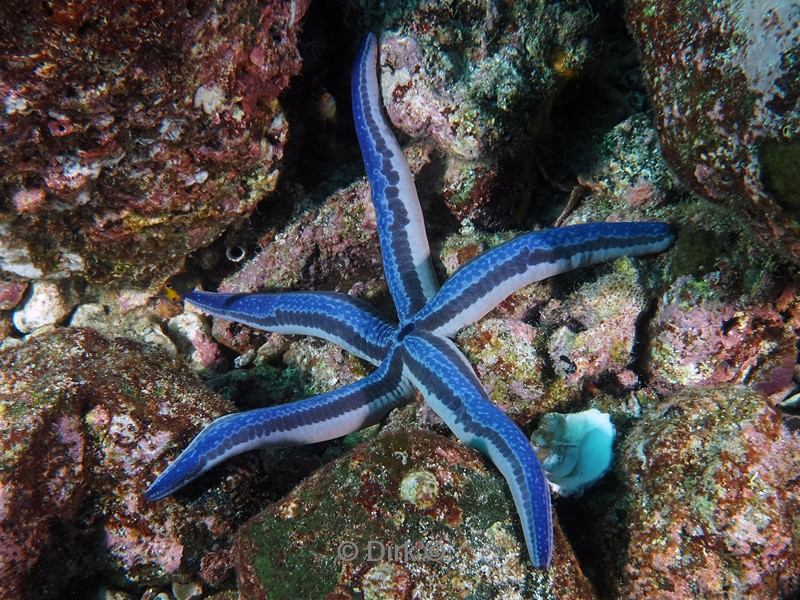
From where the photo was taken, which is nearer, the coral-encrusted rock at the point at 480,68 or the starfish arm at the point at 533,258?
the starfish arm at the point at 533,258

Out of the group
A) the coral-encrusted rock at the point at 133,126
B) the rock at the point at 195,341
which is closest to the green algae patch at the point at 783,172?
the coral-encrusted rock at the point at 133,126

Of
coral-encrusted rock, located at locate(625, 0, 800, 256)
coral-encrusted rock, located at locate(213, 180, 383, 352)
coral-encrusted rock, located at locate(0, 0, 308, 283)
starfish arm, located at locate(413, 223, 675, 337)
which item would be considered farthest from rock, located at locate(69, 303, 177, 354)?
coral-encrusted rock, located at locate(625, 0, 800, 256)

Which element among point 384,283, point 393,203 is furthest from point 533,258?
point 384,283

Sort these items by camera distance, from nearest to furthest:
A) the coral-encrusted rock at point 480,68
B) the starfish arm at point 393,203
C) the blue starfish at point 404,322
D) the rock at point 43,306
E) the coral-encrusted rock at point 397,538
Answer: the coral-encrusted rock at point 397,538 < the blue starfish at point 404,322 < the coral-encrusted rock at point 480,68 < the starfish arm at point 393,203 < the rock at point 43,306

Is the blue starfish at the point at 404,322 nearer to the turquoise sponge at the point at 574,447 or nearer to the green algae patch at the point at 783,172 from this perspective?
the turquoise sponge at the point at 574,447

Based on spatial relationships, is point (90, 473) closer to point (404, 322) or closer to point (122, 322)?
point (122, 322)

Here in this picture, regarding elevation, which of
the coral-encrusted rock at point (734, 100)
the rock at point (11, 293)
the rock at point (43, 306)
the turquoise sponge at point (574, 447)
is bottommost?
the turquoise sponge at point (574, 447)
